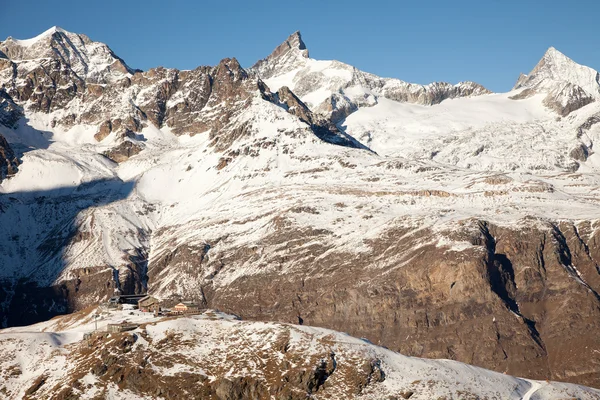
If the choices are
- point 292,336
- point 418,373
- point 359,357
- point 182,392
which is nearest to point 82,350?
point 182,392

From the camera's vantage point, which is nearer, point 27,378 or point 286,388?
point 286,388

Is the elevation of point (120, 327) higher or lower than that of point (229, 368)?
higher

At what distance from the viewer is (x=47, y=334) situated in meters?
166

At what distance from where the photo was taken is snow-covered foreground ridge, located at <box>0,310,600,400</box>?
142625mm

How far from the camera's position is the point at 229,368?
146m

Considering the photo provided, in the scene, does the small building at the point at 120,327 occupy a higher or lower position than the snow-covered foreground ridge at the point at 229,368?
higher

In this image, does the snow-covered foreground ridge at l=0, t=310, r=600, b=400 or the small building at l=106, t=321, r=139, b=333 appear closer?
the snow-covered foreground ridge at l=0, t=310, r=600, b=400

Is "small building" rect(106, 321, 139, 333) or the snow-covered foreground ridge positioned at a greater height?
"small building" rect(106, 321, 139, 333)

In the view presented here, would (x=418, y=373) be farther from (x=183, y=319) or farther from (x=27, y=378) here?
(x=27, y=378)

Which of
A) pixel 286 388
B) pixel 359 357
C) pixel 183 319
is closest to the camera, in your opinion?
pixel 286 388

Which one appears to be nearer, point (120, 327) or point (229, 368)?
point (229, 368)

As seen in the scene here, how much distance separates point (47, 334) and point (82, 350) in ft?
42.3

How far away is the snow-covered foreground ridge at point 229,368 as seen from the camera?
14262 cm

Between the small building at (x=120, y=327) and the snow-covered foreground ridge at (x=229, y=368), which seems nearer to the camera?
the snow-covered foreground ridge at (x=229, y=368)
